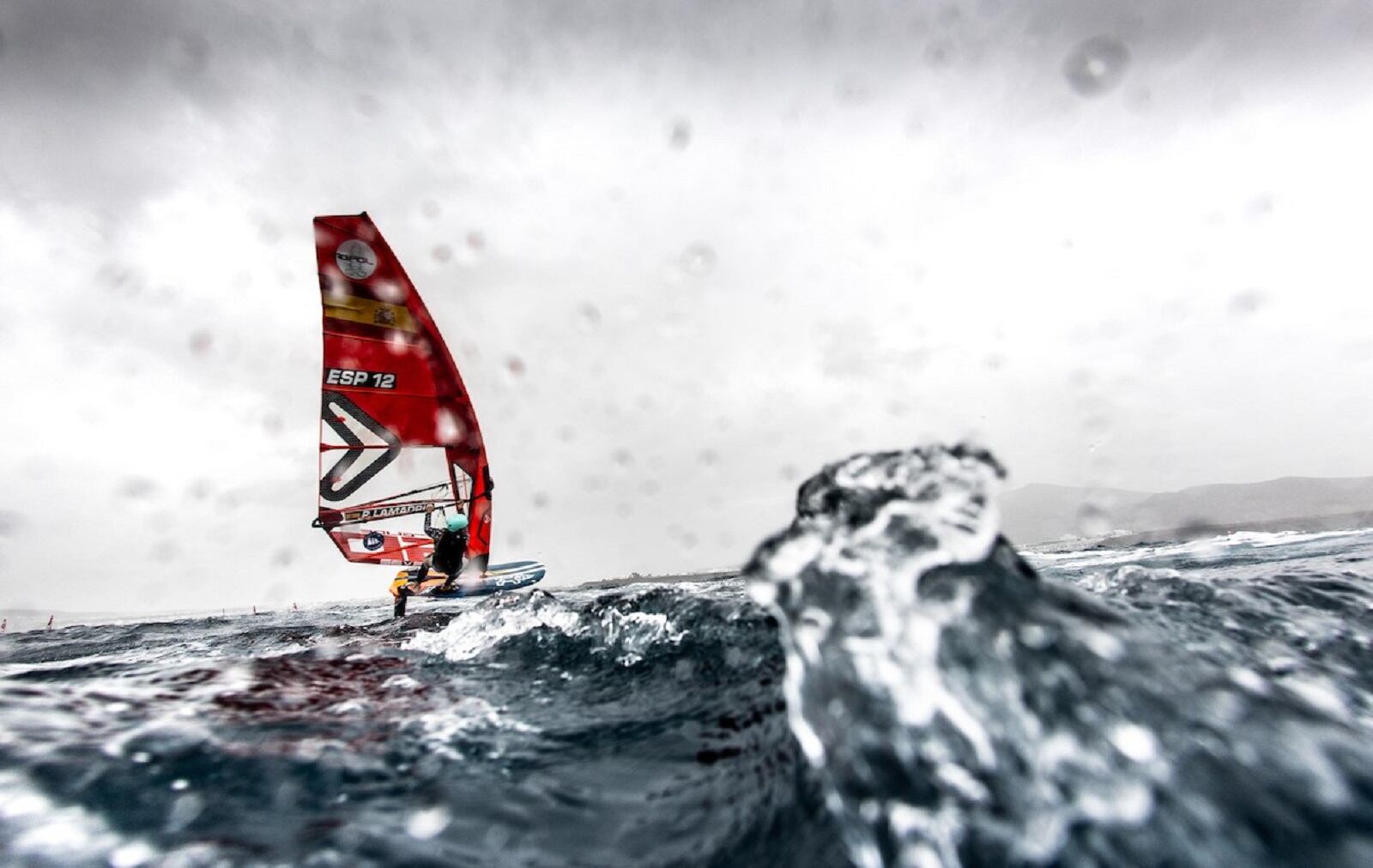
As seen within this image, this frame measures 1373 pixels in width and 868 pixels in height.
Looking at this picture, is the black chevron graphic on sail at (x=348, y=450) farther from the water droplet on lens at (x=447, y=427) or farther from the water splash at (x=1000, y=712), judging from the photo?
the water splash at (x=1000, y=712)

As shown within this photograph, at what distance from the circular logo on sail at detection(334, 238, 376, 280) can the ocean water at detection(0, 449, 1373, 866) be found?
18.0 metres

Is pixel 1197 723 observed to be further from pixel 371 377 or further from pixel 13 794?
pixel 371 377

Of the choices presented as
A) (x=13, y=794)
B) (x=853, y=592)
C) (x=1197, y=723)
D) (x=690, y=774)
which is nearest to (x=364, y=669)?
(x=13, y=794)

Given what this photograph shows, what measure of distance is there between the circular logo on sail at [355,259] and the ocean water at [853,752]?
18.0 meters

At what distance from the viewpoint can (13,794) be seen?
2.17 metres

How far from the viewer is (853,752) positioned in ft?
6.41

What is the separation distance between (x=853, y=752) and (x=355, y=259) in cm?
2123

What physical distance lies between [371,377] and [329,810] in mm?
18988

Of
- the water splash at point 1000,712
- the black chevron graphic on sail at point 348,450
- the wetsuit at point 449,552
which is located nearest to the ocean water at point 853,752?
the water splash at point 1000,712

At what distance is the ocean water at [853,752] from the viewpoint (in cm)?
166

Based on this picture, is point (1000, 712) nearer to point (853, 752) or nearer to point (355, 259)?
point (853, 752)

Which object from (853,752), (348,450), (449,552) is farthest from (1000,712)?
(348,450)

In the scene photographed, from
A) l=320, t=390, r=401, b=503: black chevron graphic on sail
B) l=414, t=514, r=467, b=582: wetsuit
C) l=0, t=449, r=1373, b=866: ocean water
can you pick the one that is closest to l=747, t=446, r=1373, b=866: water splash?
l=0, t=449, r=1373, b=866: ocean water

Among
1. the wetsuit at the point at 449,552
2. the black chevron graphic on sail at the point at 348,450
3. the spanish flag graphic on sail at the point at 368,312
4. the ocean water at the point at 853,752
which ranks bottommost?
the ocean water at the point at 853,752
